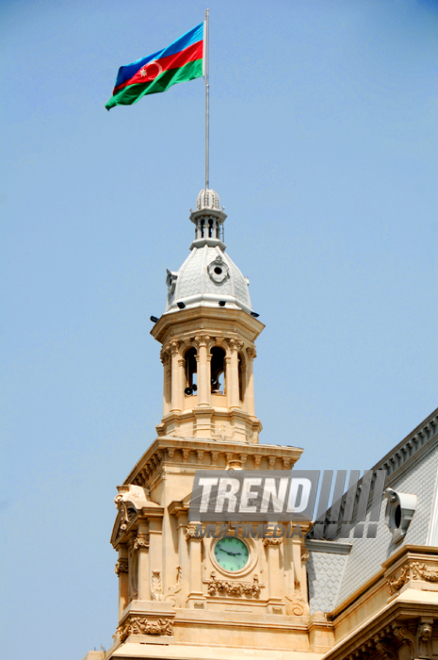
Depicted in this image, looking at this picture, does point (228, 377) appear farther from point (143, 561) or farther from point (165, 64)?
point (165, 64)

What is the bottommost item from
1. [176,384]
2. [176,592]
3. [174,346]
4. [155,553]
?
[176,592]

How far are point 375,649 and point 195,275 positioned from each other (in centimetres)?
2378

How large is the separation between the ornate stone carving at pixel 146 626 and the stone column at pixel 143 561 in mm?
1887

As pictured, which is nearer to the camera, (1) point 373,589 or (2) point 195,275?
(1) point 373,589

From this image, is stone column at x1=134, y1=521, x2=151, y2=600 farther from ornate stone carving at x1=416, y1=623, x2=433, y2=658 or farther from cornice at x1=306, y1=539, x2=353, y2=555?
ornate stone carving at x1=416, y1=623, x2=433, y2=658

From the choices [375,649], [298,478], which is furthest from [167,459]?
[375,649]

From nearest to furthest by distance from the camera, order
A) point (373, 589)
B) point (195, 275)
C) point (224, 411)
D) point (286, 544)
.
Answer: point (373, 589)
point (286, 544)
point (224, 411)
point (195, 275)

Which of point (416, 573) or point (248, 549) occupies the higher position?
point (248, 549)

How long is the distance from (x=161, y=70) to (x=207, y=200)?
8.02 m

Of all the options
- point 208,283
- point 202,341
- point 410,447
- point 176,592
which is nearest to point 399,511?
point 410,447

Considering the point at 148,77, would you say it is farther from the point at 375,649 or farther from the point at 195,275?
the point at 375,649

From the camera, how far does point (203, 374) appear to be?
55.7 meters

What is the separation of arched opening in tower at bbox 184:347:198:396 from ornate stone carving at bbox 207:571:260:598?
11669 millimetres

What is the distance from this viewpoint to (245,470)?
52000 millimetres
